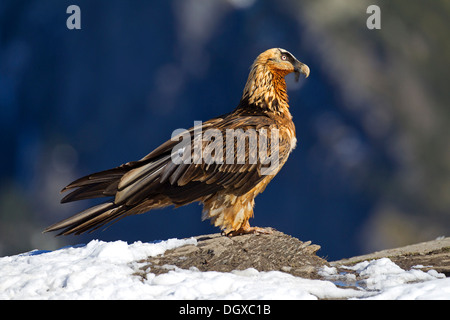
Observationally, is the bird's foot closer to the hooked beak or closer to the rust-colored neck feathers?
the rust-colored neck feathers

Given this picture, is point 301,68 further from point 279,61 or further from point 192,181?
point 192,181

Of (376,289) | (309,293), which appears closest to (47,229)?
(309,293)

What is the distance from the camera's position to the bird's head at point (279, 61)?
33.5 ft

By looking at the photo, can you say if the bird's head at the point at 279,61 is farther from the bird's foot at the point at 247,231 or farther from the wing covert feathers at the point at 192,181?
the bird's foot at the point at 247,231

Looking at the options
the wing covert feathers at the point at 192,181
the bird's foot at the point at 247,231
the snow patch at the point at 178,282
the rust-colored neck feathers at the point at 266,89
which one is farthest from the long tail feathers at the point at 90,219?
the rust-colored neck feathers at the point at 266,89

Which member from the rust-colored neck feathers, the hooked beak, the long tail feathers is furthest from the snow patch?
the hooked beak

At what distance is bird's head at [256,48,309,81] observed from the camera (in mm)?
10203

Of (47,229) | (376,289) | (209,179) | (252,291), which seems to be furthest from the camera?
(209,179)

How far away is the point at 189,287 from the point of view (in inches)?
268

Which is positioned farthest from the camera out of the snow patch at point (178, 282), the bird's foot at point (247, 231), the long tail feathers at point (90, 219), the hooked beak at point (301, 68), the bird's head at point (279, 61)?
the bird's head at point (279, 61)

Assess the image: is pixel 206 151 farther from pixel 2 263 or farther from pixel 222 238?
pixel 2 263

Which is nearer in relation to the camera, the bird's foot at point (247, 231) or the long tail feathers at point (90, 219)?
the long tail feathers at point (90, 219)

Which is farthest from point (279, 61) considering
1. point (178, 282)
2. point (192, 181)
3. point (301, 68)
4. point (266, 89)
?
point (178, 282)

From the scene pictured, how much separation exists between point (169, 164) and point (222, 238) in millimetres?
1560
